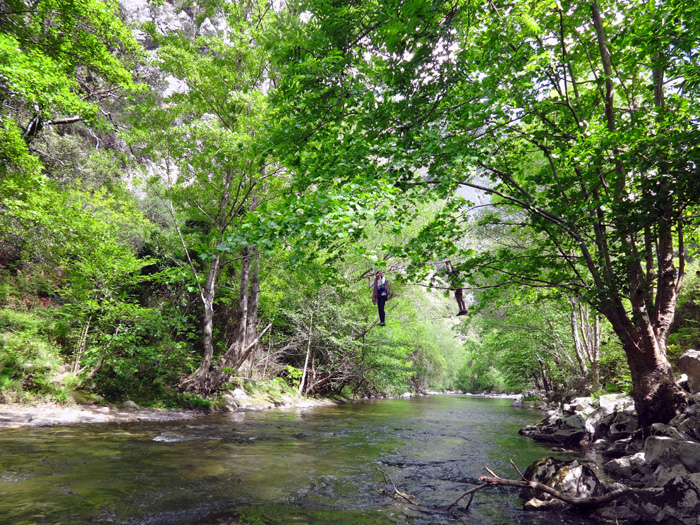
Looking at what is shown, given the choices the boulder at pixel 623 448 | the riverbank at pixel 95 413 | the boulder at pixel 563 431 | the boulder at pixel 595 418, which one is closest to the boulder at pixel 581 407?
A: the boulder at pixel 563 431

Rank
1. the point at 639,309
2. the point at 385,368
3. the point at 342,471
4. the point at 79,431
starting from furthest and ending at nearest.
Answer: the point at 385,368 → the point at 79,431 → the point at 639,309 → the point at 342,471

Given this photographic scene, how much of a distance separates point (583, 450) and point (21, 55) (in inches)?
708

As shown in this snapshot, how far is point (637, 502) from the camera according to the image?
4.74 metres

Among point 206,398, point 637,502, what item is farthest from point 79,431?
point 637,502

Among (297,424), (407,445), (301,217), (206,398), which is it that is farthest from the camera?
(206,398)

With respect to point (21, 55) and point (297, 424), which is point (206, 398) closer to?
point (297, 424)

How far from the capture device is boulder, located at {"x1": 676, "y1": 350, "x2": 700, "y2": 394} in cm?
869

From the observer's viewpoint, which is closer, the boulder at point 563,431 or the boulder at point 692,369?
the boulder at point 692,369

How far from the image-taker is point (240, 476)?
5.91 m

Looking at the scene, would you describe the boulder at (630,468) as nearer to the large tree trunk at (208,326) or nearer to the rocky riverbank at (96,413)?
the rocky riverbank at (96,413)

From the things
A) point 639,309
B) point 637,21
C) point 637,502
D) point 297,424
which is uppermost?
point 637,21

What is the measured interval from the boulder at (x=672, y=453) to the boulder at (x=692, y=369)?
12.3 ft

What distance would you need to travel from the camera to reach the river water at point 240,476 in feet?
14.4

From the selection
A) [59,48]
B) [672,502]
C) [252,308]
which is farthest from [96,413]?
[672,502]
